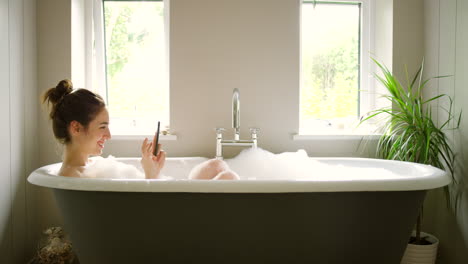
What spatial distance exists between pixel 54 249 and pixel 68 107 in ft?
3.05

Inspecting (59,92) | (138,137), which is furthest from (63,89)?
(138,137)

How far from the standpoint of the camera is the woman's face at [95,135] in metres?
1.71

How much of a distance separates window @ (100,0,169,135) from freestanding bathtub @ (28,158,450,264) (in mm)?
1250

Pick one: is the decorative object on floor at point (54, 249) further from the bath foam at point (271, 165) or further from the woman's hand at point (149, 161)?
the bath foam at point (271, 165)

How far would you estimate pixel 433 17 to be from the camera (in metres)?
2.45

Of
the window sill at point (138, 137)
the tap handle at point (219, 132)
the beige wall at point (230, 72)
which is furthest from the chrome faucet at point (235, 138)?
the window sill at point (138, 137)

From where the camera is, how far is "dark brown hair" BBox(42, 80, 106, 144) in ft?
5.50

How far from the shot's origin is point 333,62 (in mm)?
2871

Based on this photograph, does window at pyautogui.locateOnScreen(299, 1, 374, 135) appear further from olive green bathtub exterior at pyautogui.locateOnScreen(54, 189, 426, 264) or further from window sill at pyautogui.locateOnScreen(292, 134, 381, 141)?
olive green bathtub exterior at pyautogui.locateOnScreen(54, 189, 426, 264)

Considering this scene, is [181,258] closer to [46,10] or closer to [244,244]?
[244,244]

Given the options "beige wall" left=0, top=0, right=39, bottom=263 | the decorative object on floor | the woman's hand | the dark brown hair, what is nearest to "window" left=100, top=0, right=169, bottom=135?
"beige wall" left=0, top=0, right=39, bottom=263

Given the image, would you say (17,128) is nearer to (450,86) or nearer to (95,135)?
(95,135)

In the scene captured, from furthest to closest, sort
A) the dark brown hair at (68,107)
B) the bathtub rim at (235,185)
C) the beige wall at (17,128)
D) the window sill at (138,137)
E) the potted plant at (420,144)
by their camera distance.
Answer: the window sill at (138,137) → the potted plant at (420,144) → the beige wall at (17,128) → the dark brown hair at (68,107) → the bathtub rim at (235,185)

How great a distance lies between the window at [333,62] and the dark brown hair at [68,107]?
1571 mm
